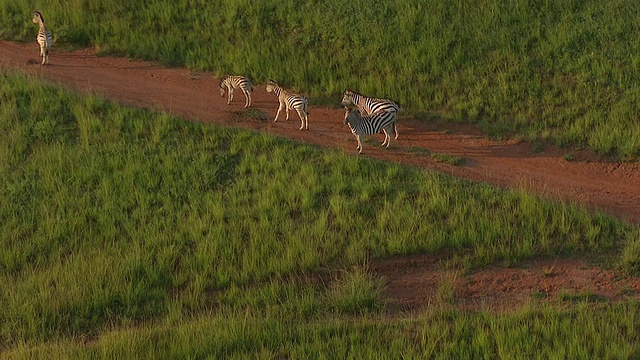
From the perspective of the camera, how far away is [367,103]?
1456cm

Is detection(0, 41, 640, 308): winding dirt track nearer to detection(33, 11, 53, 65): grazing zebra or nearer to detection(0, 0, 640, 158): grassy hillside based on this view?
detection(33, 11, 53, 65): grazing zebra

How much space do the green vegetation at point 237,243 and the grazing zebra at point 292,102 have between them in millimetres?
1067

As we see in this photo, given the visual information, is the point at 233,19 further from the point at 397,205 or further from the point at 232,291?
the point at 232,291

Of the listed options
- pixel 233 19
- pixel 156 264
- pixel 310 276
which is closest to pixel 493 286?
pixel 310 276

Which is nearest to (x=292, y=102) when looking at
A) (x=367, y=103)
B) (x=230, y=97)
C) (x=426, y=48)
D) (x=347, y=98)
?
(x=347, y=98)

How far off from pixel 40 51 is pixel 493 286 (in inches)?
433

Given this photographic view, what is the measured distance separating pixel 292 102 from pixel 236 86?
1363 millimetres

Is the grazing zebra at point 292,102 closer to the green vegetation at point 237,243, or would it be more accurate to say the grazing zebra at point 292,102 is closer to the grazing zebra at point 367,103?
the grazing zebra at point 367,103

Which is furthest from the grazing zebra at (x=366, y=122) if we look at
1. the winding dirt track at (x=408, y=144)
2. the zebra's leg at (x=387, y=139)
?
the winding dirt track at (x=408, y=144)

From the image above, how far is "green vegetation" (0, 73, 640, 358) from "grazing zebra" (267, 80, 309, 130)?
1067mm

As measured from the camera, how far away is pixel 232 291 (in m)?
10.1

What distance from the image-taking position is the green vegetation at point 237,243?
8875mm

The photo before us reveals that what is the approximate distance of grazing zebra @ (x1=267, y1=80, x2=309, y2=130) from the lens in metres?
14.2

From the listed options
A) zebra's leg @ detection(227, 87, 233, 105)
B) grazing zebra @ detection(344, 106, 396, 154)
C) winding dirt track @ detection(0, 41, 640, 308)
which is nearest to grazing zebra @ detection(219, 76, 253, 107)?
zebra's leg @ detection(227, 87, 233, 105)
